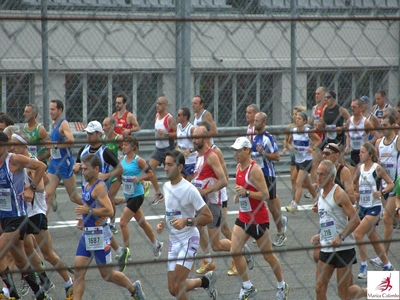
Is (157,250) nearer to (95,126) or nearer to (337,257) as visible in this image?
(337,257)

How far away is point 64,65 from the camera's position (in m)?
3.10

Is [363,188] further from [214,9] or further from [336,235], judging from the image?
[214,9]

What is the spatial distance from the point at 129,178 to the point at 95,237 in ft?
8.49

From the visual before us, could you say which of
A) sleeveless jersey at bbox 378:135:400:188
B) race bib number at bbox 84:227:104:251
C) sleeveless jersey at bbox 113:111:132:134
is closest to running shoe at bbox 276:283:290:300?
race bib number at bbox 84:227:104:251

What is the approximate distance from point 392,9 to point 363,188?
4951 mm

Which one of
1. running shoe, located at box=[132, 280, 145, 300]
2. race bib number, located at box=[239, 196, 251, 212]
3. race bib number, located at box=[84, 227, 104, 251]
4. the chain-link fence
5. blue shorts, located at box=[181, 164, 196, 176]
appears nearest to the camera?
the chain-link fence

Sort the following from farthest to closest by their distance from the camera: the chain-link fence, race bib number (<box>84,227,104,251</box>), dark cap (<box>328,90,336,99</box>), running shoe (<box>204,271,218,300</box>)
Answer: running shoe (<box>204,271,218,300</box>) < race bib number (<box>84,227,104,251</box>) < dark cap (<box>328,90,336,99</box>) < the chain-link fence

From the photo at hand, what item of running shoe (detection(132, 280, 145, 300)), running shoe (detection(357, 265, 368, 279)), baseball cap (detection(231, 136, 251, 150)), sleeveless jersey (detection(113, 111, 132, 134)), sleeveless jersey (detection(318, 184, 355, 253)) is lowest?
running shoe (detection(357, 265, 368, 279))

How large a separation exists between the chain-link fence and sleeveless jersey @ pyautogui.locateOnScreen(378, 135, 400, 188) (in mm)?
5838

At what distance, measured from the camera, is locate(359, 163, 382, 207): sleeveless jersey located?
8.00 m

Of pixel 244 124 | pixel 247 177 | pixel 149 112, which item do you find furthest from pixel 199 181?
pixel 149 112

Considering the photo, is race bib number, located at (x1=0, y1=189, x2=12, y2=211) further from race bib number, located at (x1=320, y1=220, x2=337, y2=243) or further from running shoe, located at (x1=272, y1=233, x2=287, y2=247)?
running shoe, located at (x1=272, y1=233, x2=287, y2=247)

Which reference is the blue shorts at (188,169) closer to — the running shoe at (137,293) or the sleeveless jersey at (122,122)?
the running shoe at (137,293)

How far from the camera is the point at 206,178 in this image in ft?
26.4
